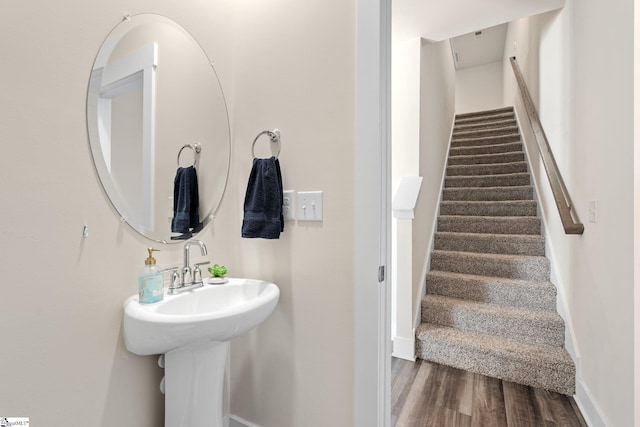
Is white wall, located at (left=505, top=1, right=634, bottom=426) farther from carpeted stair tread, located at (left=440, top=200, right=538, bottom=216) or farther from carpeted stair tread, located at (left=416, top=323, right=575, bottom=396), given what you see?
carpeted stair tread, located at (left=440, top=200, right=538, bottom=216)

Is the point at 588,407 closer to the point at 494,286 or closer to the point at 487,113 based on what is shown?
the point at 494,286

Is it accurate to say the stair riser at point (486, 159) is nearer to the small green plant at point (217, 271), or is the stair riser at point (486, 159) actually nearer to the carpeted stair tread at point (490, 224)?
the carpeted stair tread at point (490, 224)

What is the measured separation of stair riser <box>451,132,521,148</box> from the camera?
176 inches

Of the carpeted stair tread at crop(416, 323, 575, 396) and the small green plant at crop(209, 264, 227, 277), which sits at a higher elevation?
the small green plant at crop(209, 264, 227, 277)

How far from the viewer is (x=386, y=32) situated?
45.7 inches

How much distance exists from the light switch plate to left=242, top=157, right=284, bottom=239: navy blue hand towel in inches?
1.3

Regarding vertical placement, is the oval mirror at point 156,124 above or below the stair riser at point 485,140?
below

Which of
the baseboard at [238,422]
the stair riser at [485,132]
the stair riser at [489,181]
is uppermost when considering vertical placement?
the stair riser at [485,132]

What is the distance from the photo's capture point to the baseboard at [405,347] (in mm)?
2428

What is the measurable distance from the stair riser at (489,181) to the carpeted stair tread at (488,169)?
0.18 metres

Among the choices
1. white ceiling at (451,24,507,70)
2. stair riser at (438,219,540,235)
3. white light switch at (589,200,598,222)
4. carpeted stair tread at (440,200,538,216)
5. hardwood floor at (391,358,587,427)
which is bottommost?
hardwood floor at (391,358,587,427)

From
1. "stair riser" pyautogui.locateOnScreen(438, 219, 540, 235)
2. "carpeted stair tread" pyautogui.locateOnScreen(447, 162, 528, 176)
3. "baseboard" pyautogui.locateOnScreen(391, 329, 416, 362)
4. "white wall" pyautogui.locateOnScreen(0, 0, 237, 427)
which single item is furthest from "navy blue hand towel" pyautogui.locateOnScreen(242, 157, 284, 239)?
"carpeted stair tread" pyautogui.locateOnScreen(447, 162, 528, 176)

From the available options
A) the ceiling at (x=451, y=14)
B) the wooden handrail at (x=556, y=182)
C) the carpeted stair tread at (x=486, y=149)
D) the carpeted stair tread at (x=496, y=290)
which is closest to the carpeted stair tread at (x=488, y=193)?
the wooden handrail at (x=556, y=182)

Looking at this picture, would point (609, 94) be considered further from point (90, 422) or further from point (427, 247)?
point (90, 422)
